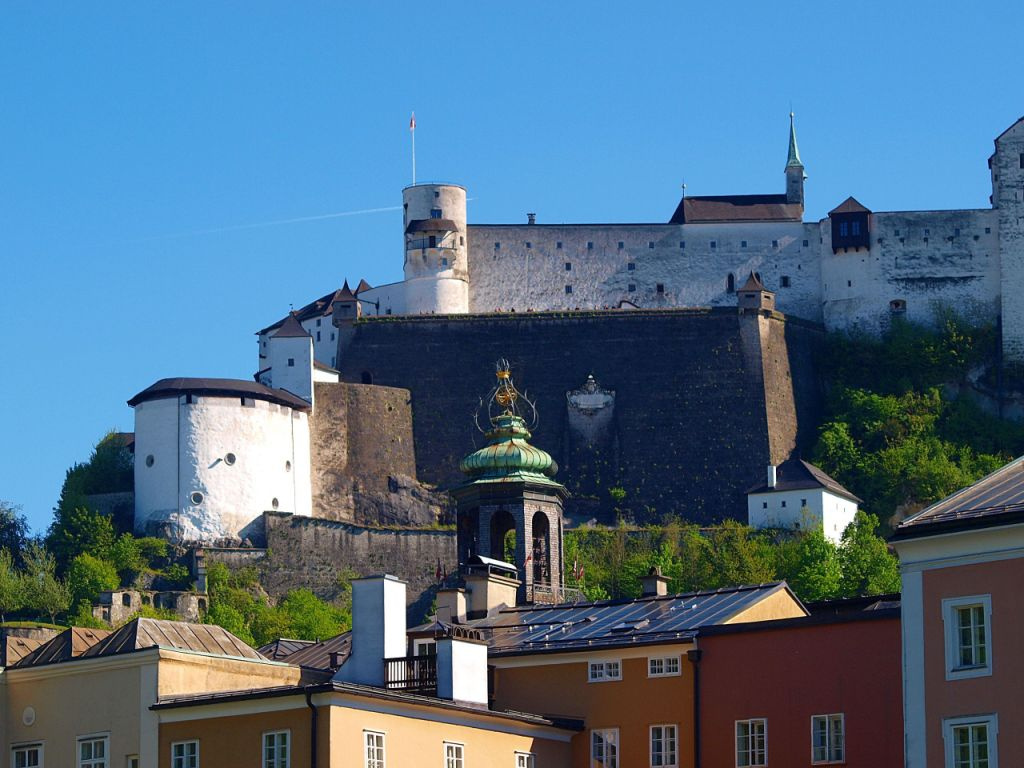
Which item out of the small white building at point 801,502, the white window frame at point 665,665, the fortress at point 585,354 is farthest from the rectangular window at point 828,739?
the small white building at point 801,502

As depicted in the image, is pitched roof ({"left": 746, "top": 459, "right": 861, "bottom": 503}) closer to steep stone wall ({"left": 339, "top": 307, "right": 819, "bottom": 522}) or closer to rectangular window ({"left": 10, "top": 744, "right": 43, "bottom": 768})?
steep stone wall ({"left": 339, "top": 307, "right": 819, "bottom": 522})

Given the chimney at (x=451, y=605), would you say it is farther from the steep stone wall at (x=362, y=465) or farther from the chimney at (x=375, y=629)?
the steep stone wall at (x=362, y=465)

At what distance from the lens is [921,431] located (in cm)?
9406

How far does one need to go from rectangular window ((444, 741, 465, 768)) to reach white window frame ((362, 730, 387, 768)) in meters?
1.17

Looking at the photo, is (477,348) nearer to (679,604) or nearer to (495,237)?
(495,237)

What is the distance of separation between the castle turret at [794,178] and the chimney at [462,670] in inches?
2844

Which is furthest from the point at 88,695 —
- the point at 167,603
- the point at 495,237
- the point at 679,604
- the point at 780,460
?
the point at 495,237

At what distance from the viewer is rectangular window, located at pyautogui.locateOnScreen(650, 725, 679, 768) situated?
32469 millimetres

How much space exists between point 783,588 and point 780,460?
5584cm

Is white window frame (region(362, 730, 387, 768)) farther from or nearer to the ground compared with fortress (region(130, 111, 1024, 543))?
nearer to the ground

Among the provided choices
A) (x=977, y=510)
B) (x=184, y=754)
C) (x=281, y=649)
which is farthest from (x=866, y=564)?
(x=977, y=510)

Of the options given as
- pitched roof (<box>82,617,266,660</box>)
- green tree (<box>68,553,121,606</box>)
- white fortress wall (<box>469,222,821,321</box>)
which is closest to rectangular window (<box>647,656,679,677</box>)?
pitched roof (<box>82,617,266,660</box>)

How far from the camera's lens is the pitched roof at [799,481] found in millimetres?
87500

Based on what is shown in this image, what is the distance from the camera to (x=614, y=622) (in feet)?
117
